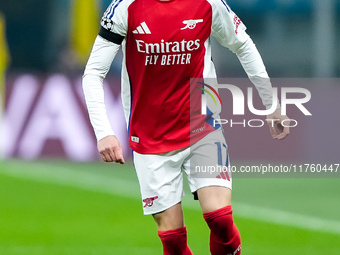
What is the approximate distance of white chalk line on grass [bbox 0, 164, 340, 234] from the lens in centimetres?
1121

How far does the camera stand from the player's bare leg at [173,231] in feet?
22.7

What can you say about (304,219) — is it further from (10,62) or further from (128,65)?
(10,62)

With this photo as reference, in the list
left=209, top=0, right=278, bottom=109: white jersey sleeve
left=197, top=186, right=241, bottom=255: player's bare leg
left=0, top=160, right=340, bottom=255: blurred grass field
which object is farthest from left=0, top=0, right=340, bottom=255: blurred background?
left=209, top=0, right=278, bottom=109: white jersey sleeve

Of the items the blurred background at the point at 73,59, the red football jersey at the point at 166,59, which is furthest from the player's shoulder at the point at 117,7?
the blurred background at the point at 73,59

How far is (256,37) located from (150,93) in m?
15.3

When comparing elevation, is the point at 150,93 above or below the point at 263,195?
above

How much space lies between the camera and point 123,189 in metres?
14.3

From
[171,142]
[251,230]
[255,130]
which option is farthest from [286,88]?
[171,142]

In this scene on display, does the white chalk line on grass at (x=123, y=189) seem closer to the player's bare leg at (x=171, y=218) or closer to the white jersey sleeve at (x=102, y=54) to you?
the player's bare leg at (x=171, y=218)

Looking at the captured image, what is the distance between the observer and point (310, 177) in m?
15.4

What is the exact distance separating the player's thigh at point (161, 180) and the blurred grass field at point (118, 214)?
92.9 inches

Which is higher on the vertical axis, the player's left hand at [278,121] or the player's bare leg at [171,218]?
the player's left hand at [278,121]

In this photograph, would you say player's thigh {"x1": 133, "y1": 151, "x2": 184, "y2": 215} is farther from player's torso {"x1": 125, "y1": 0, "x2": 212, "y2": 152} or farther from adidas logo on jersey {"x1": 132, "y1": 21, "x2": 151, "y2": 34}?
adidas logo on jersey {"x1": 132, "y1": 21, "x2": 151, "y2": 34}

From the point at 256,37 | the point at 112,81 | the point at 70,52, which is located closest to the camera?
the point at 112,81
